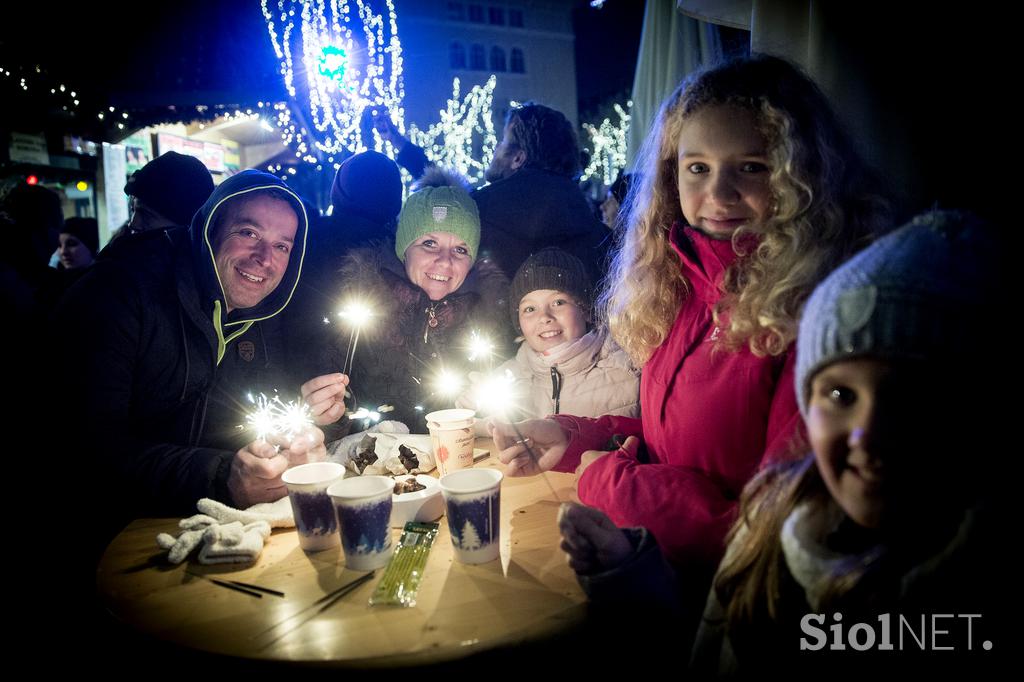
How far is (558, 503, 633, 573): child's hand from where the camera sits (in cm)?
138

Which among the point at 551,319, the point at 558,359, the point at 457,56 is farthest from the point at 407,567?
the point at 457,56

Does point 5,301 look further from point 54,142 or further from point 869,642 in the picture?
point 54,142

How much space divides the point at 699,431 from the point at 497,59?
27.5 metres

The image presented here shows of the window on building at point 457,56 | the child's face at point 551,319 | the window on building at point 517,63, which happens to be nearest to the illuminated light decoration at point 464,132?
the window on building at point 457,56

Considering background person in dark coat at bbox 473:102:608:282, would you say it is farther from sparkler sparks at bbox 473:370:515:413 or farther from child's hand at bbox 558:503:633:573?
child's hand at bbox 558:503:633:573

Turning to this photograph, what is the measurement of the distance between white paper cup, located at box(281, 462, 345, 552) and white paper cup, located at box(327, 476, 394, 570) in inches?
2.6

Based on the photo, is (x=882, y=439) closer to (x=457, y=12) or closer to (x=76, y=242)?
(x=76, y=242)

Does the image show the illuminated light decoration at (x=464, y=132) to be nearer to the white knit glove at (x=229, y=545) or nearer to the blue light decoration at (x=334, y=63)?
the blue light decoration at (x=334, y=63)

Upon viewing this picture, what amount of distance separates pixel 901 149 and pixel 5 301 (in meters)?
4.04

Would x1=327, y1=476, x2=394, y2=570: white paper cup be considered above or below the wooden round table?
above

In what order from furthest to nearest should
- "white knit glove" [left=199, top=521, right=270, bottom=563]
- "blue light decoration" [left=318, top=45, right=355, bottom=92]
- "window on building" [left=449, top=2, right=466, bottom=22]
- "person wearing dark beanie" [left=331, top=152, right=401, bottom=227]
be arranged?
"window on building" [left=449, top=2, right=466, bottom=22]
"blue light decoration" [left=318, top=45, right=355, bottom=92]
"person wearing dark beanie" [left=331, top=152, right=401, bottom=227]
"white knit glove" [left=199, top=521, right=270, bottom=563]

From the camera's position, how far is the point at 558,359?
2.97 metres

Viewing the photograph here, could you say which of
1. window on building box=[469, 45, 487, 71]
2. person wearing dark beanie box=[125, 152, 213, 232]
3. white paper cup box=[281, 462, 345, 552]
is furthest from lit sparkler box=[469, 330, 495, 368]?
window on building box=[469, 45, 487, 71]

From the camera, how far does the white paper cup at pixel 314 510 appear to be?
1.66 metres
